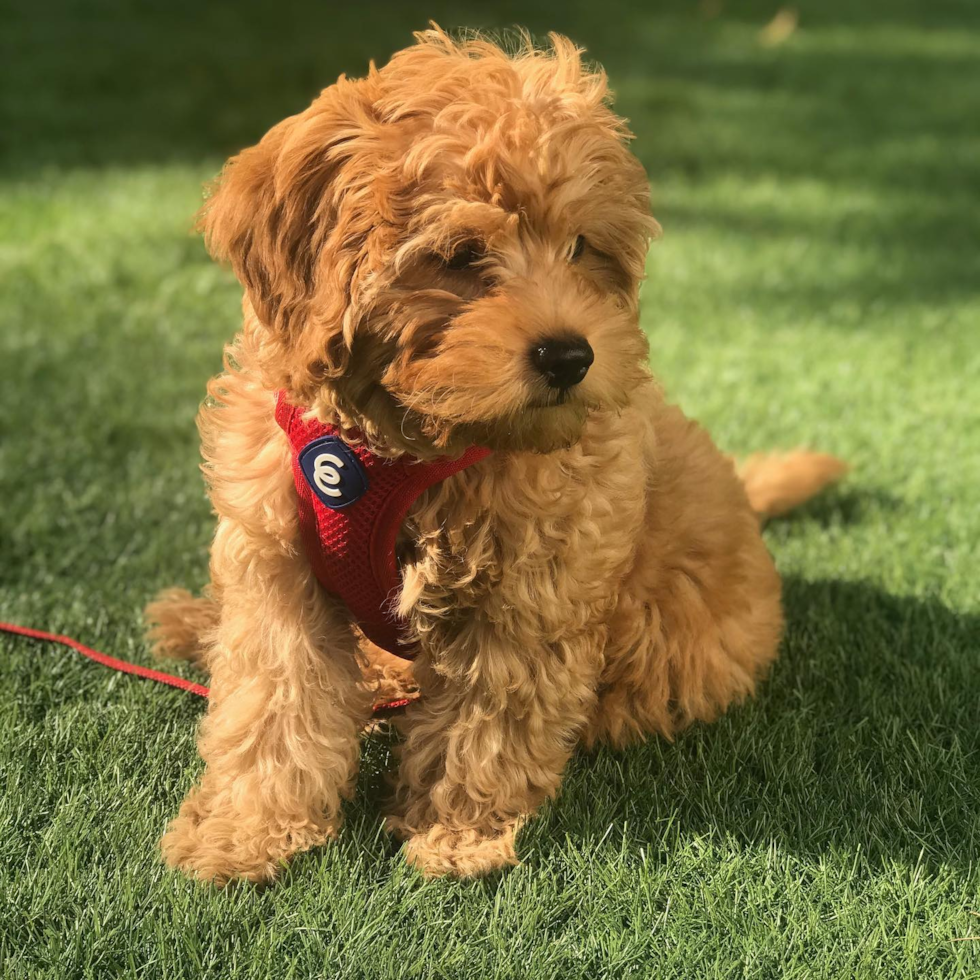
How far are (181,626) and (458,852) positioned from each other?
4.02 ft

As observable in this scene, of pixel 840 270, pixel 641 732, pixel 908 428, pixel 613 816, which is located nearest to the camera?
pixel 613 816

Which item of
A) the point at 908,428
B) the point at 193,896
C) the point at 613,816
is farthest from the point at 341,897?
the point at 908,428

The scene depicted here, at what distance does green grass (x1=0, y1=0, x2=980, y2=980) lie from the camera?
254 cm

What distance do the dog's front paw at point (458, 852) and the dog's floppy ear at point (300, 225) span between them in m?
1.11

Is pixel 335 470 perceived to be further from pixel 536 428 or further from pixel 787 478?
pixel 787 478

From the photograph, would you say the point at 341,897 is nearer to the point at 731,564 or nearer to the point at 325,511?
the point at 325,511

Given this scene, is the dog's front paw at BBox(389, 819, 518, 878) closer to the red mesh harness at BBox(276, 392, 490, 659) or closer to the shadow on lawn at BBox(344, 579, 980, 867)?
the shadow on lawn at BBox(344, 579, 980, 867)

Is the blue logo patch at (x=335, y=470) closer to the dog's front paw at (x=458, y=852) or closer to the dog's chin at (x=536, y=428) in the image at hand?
the dog's chin at (x=536, y=428)

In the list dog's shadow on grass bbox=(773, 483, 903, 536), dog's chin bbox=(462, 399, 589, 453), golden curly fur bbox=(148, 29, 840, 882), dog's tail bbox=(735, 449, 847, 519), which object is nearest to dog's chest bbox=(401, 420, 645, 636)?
golden curly fur bbox=(148, 29, 840, 882)

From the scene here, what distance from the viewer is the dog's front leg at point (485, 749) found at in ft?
8.82

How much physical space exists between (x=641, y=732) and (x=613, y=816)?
31 centimetres

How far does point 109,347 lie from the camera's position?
5738 mm

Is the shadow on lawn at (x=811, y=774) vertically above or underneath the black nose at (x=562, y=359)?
underneath

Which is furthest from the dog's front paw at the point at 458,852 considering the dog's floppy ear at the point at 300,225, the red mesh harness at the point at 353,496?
the dog's floppy ear at the point at 300,225
